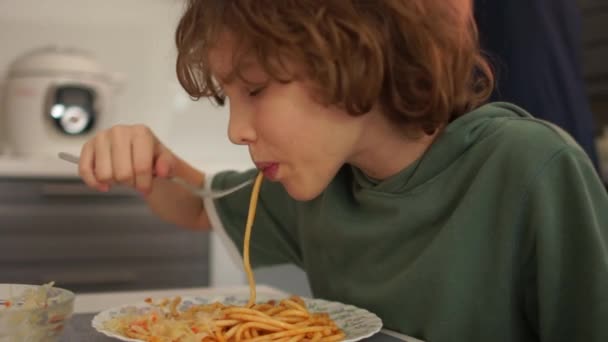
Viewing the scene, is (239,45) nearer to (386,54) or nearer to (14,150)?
(386,54)

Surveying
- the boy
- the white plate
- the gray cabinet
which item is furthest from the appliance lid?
the white plate

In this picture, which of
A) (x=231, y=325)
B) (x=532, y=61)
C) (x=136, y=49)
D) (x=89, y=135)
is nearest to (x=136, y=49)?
(x=136, y=49)

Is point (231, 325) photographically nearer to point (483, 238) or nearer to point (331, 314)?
point (331, 314)

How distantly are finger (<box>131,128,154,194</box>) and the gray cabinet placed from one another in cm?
99

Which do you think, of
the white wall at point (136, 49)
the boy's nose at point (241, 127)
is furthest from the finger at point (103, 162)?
the white wall at point (136, 49)

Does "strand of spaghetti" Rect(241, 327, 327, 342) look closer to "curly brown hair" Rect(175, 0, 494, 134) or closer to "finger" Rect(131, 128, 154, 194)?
"curly brown hair" Rect(175, 0, 494, 134)

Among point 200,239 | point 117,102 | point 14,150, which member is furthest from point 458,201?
point 117,102

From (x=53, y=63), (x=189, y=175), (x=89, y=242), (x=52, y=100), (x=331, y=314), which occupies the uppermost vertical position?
(x=53, y=63)

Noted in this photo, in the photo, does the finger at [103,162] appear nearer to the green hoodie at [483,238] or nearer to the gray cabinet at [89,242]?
the green hoodie at [483,238]

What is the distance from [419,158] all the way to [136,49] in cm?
187

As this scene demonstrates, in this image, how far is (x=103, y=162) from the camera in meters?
0.98

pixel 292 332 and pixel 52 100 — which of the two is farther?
pixel 52 100

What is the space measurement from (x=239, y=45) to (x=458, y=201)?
1.00ft

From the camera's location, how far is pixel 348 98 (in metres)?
0.80
